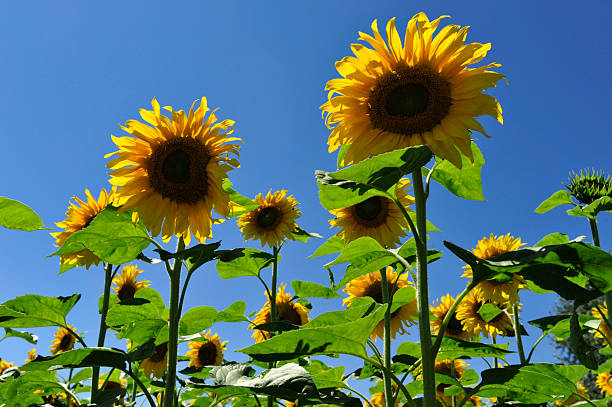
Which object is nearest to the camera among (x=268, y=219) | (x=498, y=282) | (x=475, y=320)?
(x=498, y=282)

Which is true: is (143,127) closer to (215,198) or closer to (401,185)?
(215,198)

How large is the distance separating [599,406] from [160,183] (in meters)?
3.13

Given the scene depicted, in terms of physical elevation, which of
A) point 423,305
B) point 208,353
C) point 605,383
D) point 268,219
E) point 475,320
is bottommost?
point 423,305

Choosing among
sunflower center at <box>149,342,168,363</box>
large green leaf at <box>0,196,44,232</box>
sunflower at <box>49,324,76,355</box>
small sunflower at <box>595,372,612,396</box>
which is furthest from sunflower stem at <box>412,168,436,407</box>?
small sunflower at <box>595,372,612,396</box>

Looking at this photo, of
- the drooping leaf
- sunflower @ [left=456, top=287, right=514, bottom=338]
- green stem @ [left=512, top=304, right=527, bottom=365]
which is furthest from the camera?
sunflower @ [left=456, top=287, right=514, bottom=338]

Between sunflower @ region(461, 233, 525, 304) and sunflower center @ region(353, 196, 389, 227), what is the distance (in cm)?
100

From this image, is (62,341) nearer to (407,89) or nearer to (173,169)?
(173,169)

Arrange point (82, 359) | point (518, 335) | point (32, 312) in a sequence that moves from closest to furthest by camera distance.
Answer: point (82, 359) < point (32, 312) < point (518, 335)

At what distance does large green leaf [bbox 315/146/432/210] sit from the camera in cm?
164

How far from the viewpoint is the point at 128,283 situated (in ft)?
17.8

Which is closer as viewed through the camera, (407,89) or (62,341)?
(407,89)

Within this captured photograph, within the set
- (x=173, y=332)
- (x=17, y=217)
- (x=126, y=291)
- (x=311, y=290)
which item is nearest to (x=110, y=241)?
(x=173, y=332)

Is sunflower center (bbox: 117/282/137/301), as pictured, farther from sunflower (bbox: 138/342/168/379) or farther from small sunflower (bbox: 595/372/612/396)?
small sunflower (bbox: 595/372/612/396)

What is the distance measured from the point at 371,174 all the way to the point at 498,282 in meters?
2.92
